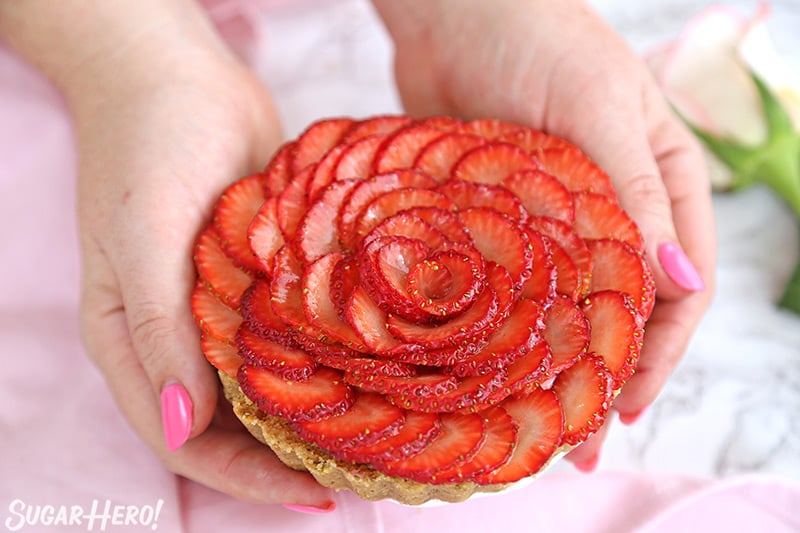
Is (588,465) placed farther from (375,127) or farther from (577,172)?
(375,127)

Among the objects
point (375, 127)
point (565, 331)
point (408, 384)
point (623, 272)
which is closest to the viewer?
point (408, 384)

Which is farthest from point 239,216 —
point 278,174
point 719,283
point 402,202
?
point 719,283

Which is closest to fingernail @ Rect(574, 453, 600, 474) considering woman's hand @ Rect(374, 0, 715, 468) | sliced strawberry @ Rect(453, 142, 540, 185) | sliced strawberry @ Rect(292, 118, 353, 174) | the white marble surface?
woman's hand @ Rect(374, 0, 715, 468)

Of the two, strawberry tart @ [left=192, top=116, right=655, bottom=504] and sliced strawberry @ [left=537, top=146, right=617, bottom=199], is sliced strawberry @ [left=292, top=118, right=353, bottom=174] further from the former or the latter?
sliced strawberry @ [left=537, top=146, right=617, bottom=199]

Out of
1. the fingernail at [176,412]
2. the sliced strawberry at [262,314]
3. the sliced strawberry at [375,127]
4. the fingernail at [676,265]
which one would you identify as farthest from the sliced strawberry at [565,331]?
the fingernail at [176,412]

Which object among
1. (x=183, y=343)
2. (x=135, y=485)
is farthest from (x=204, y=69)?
(x=135, y=485)

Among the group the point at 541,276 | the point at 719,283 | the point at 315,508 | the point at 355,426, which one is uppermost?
the point at 541,276

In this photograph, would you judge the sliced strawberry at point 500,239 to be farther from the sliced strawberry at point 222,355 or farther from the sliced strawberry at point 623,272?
the sliced strawberry at point 222,355
